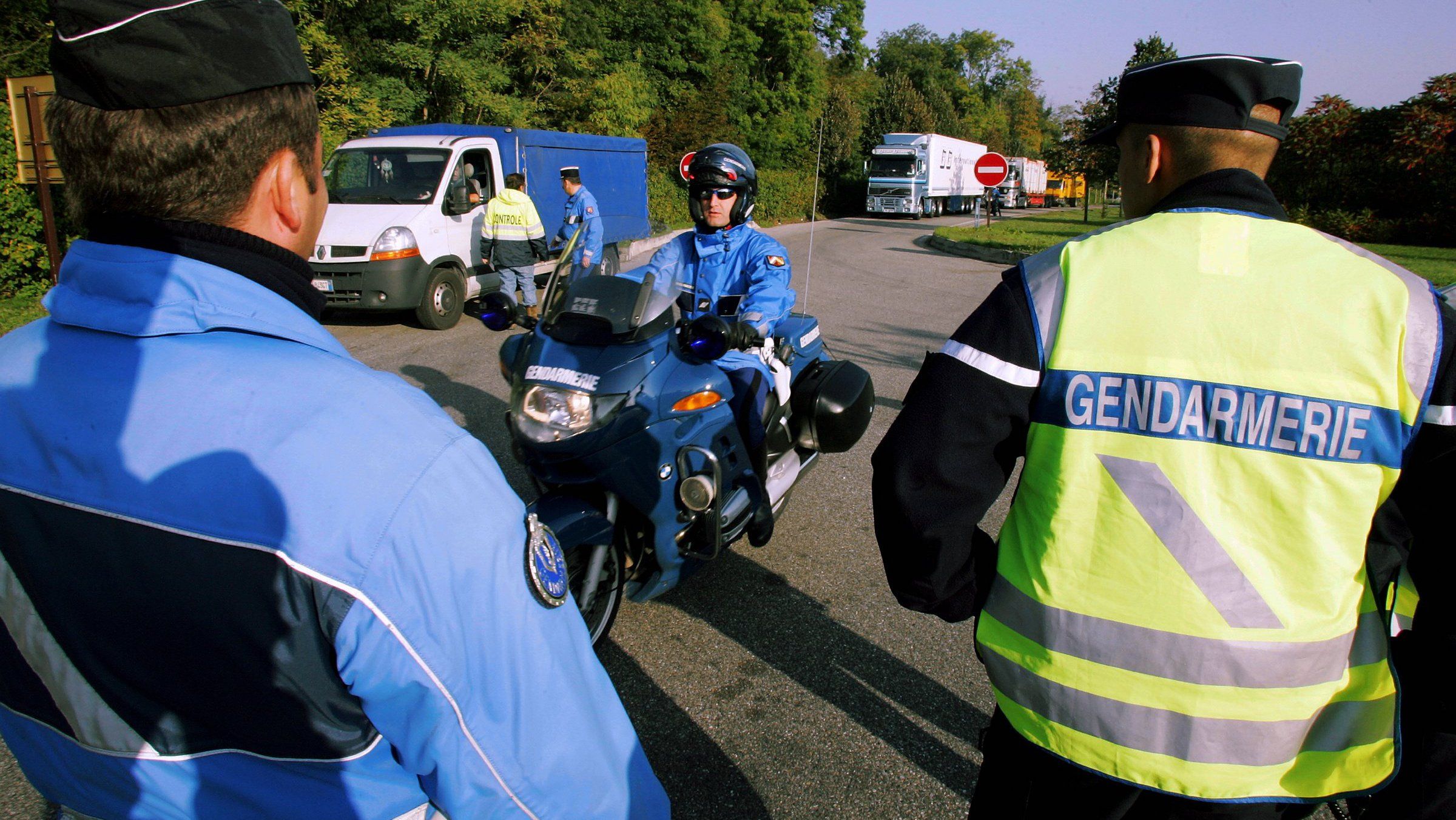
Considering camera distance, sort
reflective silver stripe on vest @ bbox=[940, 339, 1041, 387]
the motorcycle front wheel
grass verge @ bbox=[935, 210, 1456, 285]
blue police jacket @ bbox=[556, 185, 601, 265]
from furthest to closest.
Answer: grass verge @ bbox=[935, 210, 1456, 285]
blue police jacket @ bbox=[556, 185, 601, 265]
the motorcycle front wheel
reflective silver stripe on vest @ bbox=[940, 339, 1041, 387]

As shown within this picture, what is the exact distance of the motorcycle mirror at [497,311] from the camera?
367 centimetres

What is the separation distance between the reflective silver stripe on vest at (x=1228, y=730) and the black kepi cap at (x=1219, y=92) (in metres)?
0.95

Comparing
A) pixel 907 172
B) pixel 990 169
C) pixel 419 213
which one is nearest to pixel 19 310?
pixel 419 213

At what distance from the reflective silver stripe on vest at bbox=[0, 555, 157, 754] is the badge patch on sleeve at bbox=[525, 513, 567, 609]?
18.7 inches

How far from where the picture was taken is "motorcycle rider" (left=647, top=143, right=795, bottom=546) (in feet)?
12.4

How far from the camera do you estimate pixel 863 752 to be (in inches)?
110

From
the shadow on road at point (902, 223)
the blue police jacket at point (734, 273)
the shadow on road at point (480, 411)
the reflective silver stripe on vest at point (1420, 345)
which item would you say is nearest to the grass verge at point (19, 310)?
the shadow on road at point (480, 411)

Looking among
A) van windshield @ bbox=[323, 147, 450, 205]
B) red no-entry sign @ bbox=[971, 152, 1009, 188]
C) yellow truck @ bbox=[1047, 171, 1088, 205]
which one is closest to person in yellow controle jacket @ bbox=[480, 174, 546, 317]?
van windshield @ bbox=[323, 147, 450, 205]

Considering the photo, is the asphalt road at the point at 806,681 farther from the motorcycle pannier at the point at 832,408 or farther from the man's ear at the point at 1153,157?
the man's ear at the point at 1153,157

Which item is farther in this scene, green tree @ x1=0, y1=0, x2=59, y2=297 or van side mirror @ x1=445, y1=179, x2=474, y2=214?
van side mirror @ x1=445, y1=179, x2=474, y2=214

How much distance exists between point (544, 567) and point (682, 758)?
78.9 inches

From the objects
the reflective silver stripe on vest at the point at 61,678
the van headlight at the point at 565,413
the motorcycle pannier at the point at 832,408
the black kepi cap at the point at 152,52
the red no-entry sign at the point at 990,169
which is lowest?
the motorcycle pannier at the point at 832,408

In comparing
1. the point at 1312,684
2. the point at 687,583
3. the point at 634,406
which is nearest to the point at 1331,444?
the point at 1312,684

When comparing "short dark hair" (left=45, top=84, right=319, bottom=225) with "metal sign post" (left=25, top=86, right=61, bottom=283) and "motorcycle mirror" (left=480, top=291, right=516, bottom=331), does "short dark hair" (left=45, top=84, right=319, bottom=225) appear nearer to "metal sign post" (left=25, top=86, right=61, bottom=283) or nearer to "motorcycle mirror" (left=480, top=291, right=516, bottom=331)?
"motorcycle mirror" (left=480, top=291, right=516, bottom=331)
